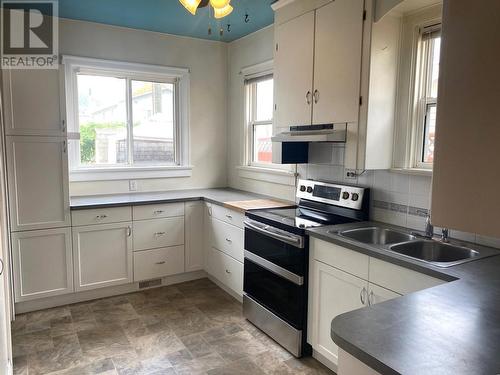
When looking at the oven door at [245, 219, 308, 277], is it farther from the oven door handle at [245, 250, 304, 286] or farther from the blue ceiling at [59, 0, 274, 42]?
the blue ceiling at [59, 0, 274, 42]

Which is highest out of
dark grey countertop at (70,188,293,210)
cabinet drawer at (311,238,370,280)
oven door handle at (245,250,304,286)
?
dark grey countertop at (70,188,293,210)

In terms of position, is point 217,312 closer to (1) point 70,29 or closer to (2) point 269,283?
(2) point 269,283

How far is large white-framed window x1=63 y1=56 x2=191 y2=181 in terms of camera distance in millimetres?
3615

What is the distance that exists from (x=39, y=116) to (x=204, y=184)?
185cm

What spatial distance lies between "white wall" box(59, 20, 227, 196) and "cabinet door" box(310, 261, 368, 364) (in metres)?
2.29

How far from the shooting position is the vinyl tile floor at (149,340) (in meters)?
2.40

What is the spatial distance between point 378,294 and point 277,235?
0.82 metres

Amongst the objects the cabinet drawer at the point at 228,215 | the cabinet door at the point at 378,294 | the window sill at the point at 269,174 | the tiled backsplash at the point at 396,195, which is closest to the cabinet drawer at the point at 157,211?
the cabinet drawer at the point at 228,215

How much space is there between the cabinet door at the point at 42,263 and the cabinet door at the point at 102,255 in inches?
2.9

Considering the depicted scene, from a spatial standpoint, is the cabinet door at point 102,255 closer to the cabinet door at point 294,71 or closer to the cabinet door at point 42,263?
the cabinet door at point 42,263

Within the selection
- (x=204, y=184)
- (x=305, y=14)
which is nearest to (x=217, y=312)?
(x=204, y=184)

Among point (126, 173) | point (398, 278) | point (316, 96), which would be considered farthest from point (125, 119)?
point (398, 278)

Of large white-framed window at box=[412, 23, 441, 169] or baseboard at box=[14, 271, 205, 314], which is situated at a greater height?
large white-framed window at box=[412, 23, 441, 169]

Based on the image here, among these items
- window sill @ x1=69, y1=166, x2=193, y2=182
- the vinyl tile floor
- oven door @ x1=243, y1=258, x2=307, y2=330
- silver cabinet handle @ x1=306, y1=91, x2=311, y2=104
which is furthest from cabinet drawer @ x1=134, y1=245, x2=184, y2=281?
silver cabinet handle @ x1=306, y1=91, x2=311, y2=104
